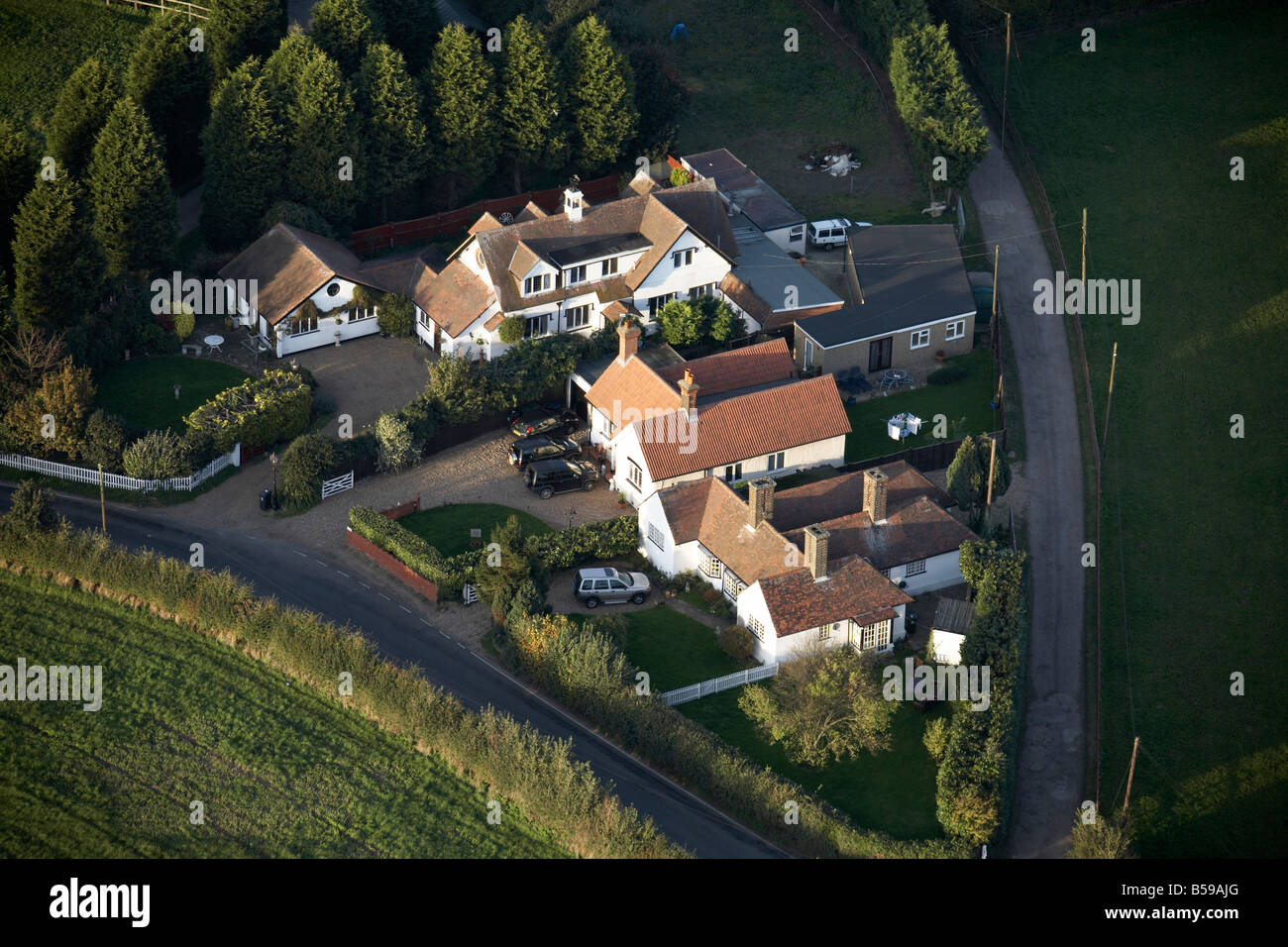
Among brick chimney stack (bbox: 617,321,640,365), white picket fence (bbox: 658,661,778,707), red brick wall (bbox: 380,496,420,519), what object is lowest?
white picket fence (bbox: 658,661,778,707)

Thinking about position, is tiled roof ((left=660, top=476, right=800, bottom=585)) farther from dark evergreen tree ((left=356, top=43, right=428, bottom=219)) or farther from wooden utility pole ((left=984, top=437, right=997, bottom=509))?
dark evergreen tree ((left=356, top=43, right=428, bottom=219))

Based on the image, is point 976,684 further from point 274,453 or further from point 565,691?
point 274,453

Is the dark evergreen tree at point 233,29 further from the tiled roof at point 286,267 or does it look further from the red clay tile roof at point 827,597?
the red clay tile roof at point 827,597

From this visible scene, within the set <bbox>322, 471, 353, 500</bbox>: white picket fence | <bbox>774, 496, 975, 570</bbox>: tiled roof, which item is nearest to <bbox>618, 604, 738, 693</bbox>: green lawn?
<bbox>774, 496, 975, 570</bbox>: tiled roof

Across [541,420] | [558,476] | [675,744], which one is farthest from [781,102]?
[675,744]

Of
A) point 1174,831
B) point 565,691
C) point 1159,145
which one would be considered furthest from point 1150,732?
point 1159,145
